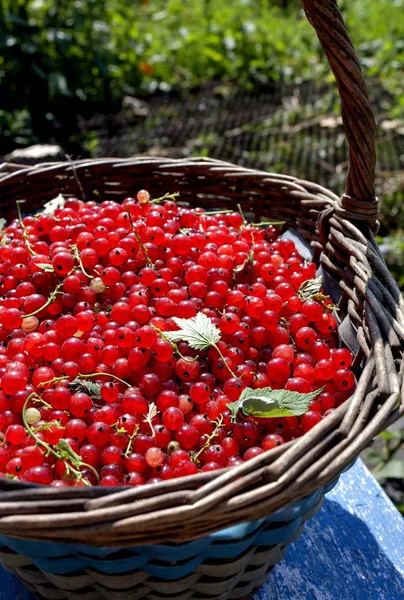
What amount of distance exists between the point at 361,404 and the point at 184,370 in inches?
9.5

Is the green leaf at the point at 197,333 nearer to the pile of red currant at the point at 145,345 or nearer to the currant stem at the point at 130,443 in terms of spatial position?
the pile of red currant at the point at 145,345

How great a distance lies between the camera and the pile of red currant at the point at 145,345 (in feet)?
2.45

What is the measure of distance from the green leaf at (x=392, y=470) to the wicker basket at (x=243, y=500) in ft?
1.92

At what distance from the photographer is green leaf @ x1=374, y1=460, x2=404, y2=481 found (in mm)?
1423

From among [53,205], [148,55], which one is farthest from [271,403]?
[148,55]

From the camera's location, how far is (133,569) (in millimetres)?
669

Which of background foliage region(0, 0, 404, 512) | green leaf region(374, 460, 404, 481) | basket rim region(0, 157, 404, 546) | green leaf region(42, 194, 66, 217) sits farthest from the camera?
background foliage region(0, 0, 404, 512)

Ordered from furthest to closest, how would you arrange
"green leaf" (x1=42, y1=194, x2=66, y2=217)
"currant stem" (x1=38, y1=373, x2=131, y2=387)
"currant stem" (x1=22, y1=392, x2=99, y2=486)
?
"green leaf" (x1=42, y1=194, x2=66, y2=217), "currant stem" (x1=38, y1=373, x2=131, y2=387), "currant stem" (x1=22, y1=392, x2=99, y2=486)

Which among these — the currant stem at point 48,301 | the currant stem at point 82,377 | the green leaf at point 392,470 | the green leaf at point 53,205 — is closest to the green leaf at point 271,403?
the currant stem at point 82,377

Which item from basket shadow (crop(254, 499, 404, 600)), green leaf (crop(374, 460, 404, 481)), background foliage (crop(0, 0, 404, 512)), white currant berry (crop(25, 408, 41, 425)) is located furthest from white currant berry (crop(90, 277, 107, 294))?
background foliage (crop(0, 0, 404, 512))

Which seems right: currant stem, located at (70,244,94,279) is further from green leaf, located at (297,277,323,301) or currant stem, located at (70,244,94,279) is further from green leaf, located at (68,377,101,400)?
green leaf, located at (297,277,323,301)

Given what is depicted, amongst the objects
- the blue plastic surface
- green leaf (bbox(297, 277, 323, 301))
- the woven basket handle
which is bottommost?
the blue plastic surface

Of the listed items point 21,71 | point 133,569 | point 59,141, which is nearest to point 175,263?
point 133,569

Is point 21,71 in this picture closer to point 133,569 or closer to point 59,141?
point 59,141
